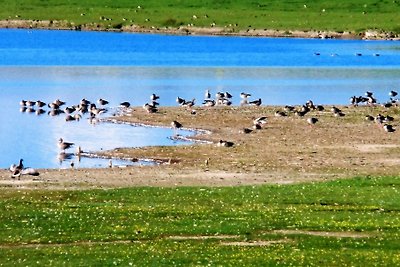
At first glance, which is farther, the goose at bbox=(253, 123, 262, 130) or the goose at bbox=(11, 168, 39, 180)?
the goose at bbox=(253, 123, 262, 130)

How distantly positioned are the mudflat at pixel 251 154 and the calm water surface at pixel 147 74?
2913 millimetres

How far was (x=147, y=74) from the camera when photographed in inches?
3686

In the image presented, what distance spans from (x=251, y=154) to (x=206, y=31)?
315ft

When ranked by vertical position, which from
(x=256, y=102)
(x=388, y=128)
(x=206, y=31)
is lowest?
(x=388, y=128)

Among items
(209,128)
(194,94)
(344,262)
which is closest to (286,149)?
(209,128)

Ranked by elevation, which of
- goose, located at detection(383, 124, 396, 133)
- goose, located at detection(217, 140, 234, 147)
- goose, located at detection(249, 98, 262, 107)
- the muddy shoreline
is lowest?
goose, located at detection(217, 140, 234, 147)

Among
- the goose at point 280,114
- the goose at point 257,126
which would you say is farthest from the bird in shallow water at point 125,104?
the goose at point 257,126

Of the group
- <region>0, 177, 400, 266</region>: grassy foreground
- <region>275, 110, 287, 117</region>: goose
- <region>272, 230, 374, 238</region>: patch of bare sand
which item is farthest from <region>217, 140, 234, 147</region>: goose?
<region>272, 230, 374, 238</region>: patch of bare sand

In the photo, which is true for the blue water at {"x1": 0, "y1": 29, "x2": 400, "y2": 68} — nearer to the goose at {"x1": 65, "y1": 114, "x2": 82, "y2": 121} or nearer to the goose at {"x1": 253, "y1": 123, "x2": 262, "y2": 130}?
the goose at {"x1": 65, "y1": 114, "x2": 82, "y2": 121}

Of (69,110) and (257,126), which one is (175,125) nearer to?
(257,126)

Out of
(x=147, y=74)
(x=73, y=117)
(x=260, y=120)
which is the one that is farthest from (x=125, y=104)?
(x=147, y=74)

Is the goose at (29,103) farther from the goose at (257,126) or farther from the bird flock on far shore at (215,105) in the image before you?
the goose at (257,126)

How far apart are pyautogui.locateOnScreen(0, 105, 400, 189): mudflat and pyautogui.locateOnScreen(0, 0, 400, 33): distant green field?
77889 millimetres

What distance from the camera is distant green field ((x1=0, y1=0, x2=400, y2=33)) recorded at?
13912 centimetres
